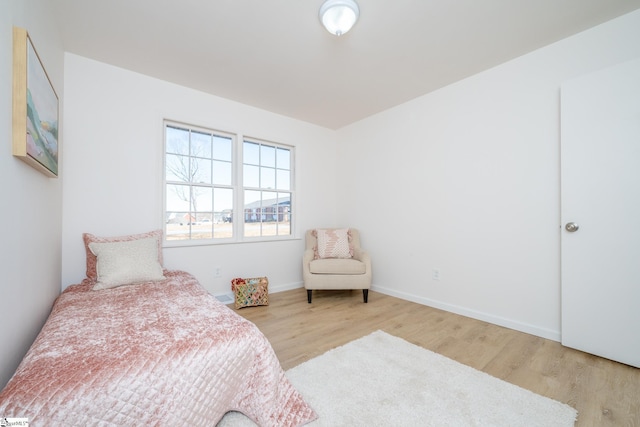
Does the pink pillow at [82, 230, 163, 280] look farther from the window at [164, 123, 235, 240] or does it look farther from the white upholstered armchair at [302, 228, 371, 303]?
the white upholstered armchair at [302, 228, 371, 303]

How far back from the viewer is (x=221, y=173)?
327 cm

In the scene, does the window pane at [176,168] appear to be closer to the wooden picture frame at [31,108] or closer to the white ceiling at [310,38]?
the white ceiling at [310,38]

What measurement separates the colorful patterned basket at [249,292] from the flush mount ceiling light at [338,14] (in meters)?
2.57

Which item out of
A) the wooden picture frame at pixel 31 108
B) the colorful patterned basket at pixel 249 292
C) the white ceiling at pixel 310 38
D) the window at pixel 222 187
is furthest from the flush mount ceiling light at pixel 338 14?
the colorful patterned basket at pixel 249 292

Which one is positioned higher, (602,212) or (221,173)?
(221,173)

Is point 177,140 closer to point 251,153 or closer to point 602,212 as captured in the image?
point 251,153

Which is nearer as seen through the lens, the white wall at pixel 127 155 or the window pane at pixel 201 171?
the white wall at pixel 127 155

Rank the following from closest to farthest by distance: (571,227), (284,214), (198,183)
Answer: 1. (571,227)
2. (198,183)
3. (284,214)

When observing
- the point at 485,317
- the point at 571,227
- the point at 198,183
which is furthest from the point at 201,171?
the point at 571,227

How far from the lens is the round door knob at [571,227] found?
6.62 ft

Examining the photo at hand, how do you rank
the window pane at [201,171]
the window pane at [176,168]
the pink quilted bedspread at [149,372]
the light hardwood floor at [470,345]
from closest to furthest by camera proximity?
1. the pink quilted bedspread at [149,372]
2. the light hardwood floor at [470,345]
3. the window pane at [176,168]
4. the window pane at [201,171]

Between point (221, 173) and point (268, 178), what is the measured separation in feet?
2.21

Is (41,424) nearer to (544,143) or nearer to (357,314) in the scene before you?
(357,314)

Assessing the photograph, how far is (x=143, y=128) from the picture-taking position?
8.86ft
